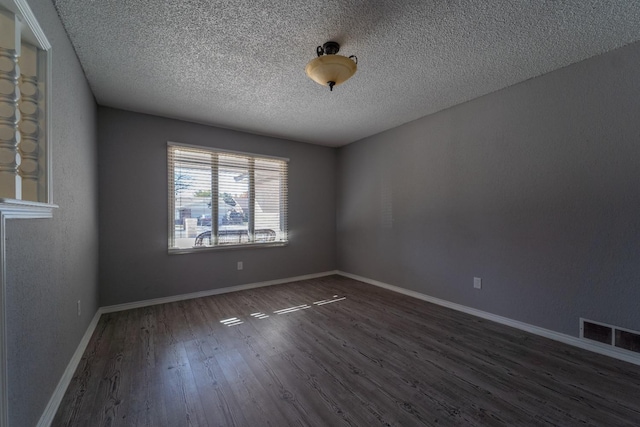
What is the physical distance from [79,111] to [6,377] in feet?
7.19

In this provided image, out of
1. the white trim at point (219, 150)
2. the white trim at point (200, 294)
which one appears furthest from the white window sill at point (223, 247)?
the white trim at point (219, 150)

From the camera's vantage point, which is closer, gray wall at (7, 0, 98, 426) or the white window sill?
gray wall at (7, 0, 98, 426)

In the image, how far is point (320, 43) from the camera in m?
2.06

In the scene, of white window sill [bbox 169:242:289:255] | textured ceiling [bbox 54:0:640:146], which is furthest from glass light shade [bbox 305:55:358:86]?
white window sill [bbox 169:242:289:255]

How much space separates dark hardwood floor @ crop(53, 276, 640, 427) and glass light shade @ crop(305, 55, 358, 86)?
228cm

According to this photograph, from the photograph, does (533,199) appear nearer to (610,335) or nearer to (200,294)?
(610,335)

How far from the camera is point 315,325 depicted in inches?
109

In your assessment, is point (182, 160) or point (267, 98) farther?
point (182, 160)

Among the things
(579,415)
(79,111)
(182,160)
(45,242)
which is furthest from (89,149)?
(579,415)

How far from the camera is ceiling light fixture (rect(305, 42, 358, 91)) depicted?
6.31ft

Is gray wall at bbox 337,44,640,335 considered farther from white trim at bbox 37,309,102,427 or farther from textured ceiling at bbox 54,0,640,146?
white trim at bbox 37,309,102,427

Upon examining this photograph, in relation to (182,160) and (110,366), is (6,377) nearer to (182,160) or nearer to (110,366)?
(110,366)

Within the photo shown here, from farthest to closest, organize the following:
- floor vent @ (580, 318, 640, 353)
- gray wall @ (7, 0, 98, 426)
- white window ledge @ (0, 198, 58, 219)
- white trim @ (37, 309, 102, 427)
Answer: floor vent @ (580, 318, 640, 353)
white trim @ (37, 309, 102, 427)
gray wall @ (7, 0, 98, 426)
white window ledge @ (0, 198, 58, 219)

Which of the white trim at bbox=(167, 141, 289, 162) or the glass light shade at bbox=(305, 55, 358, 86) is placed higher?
the glass light shade at bbox=(305, 55, 358, 86)
